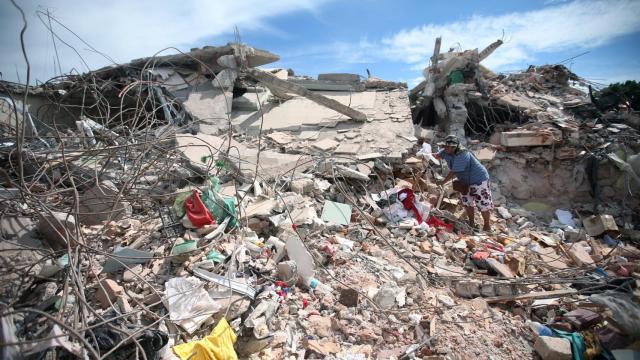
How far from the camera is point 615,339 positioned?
2473 millimetres

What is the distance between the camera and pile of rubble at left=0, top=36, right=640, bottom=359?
93.0 inches

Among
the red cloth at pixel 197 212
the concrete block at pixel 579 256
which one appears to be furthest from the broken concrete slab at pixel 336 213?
the concrete block at pixel 579 256

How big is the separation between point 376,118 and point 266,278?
17.2 feet

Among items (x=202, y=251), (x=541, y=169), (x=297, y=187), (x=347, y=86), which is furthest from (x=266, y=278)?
(x=347, y=86)

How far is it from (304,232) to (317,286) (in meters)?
0.87

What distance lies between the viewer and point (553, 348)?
245 cm

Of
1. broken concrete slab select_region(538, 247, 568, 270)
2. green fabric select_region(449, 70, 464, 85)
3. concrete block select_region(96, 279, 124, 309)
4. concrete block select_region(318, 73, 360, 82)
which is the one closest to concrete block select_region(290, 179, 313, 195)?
concrete block select_region(96, 279, 124, 309)

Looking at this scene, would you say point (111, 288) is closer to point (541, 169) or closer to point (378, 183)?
point (378, 183)

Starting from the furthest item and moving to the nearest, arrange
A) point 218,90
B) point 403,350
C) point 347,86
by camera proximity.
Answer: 1. point 347,86
2. point 218,90
3. point 403,350

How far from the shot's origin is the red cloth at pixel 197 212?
3385 millimetres

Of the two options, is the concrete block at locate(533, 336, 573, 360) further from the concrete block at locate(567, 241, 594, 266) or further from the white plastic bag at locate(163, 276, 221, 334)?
the white plastic bag at locate(163, 276, 221, 334)

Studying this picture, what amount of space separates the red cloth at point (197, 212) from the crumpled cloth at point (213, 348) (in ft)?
4.71

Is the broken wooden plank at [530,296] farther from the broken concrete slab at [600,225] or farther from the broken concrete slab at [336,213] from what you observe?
the broken concrete slab at [600,225]

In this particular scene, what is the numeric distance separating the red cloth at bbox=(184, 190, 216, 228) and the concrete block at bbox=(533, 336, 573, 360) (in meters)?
3.35
